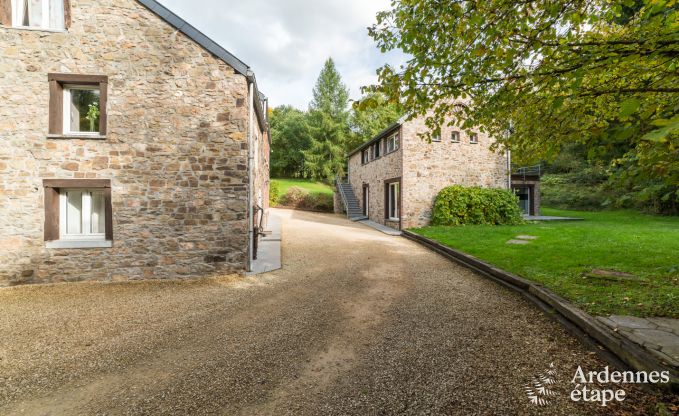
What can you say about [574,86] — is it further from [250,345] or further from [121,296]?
[121,296]

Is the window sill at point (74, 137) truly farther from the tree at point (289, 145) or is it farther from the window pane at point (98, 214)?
the tree at point (289, 145)

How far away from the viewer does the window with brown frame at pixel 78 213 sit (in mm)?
6234

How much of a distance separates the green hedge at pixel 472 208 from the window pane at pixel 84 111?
12797mm

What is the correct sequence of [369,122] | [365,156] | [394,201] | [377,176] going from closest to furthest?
[394,201] → [377,176] → [365,156] → [369,122]

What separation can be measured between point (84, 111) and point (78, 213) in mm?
2392

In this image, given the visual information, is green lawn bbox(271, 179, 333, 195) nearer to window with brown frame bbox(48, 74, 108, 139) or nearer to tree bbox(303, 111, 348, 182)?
tree bbox(303, 111, 348, 182)

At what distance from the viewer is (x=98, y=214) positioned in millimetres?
6699

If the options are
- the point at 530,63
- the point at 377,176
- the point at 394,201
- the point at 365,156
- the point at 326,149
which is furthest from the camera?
the point at 326,149

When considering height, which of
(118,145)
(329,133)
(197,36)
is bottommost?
(118,145)

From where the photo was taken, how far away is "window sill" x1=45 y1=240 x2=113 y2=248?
6.22 meters

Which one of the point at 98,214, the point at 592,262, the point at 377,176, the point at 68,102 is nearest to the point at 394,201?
the point at 377,176

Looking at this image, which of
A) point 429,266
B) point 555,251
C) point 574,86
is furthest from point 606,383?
point 555,251

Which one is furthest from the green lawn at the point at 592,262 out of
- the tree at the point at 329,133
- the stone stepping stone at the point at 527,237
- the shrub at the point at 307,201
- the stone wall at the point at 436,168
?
the tree at the point at 329,133

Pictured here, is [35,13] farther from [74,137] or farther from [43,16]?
[74,137]
